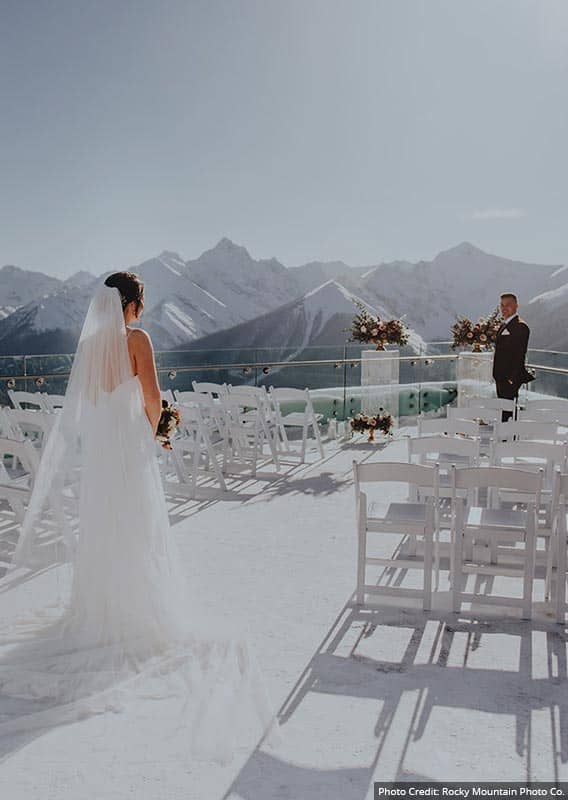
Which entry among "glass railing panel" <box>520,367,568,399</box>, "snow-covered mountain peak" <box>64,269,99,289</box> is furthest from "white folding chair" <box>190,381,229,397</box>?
"snow-covered mountain peak" <box>64,269,99,289</box>

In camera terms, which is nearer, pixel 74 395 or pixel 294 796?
pixel 294 796

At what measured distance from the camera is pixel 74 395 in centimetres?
338

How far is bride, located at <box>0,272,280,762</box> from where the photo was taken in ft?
9.46

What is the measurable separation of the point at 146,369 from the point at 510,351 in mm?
4917

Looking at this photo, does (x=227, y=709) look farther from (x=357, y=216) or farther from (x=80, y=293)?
(x=357, y=216)

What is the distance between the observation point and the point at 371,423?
9250 millimetres

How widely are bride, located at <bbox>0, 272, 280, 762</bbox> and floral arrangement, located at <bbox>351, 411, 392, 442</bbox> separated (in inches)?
235

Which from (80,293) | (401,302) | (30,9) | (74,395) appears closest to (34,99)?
(30,9)

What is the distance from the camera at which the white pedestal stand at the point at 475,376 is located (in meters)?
10.0

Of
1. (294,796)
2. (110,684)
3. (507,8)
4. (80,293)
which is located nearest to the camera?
(294,796)

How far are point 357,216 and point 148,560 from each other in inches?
1024

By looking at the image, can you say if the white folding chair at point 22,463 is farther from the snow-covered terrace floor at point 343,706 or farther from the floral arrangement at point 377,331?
the floral arrangement at point 377,331

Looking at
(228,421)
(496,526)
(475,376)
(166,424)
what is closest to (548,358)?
(475,376)

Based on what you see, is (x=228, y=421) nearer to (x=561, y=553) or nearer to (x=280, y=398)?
(x=280, y=398)
